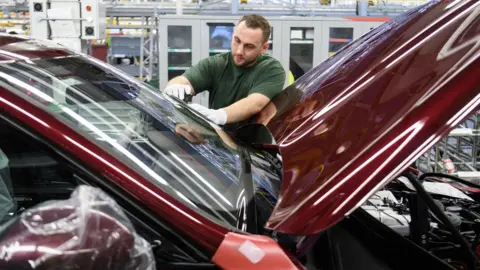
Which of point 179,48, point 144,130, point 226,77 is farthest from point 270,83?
point 179,48

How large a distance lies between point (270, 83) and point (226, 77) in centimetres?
39

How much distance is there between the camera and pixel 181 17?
6.41 metres

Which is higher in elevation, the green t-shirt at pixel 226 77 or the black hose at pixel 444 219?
the green t-shirt at pixel 226 77

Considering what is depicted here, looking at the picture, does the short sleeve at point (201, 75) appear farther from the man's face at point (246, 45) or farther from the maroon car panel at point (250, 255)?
the maroon car panel at point (250, 255)

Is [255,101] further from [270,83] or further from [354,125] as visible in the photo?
[354,125]

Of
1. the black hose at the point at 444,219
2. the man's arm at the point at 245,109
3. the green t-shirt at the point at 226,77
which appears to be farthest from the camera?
the green t-shirt at the point at 226,77

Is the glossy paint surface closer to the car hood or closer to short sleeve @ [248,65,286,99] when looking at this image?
the car hood

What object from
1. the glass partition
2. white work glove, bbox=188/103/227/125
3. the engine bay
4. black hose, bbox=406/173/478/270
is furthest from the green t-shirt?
the glass partition

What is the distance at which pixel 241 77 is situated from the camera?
10.2 feet

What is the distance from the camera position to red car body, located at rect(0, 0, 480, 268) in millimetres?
1245

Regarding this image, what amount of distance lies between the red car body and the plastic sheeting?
0.11 meters

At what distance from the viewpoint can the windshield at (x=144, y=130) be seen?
1.38m

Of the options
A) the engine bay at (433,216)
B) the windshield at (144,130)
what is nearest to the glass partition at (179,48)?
the engine bay at (433,216)

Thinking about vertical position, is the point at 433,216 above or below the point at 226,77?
below
